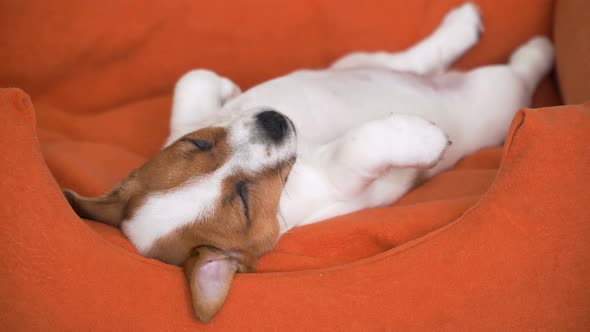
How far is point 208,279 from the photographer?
186cm

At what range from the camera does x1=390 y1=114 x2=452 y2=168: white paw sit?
7.13 feet

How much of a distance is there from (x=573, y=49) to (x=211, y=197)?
70.0 inches

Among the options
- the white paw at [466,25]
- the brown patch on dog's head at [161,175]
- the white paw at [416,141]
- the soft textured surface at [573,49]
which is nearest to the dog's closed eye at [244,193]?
the brown patch on dog's head at [161,175]

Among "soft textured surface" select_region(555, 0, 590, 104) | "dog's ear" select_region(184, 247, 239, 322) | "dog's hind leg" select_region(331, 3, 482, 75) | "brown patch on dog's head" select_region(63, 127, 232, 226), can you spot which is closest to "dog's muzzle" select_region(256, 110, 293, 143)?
"brown patch on dog's head" select_region(63, 127, 232, 226)

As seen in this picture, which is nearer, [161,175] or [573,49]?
[161,175]

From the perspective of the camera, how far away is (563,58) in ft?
9.07

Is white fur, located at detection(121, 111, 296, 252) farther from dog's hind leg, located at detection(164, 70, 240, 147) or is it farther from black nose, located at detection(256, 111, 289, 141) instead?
dog's hind leg, located at detection(164, 70, 240, 147)

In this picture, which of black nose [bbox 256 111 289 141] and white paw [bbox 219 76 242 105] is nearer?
black nose [bbox 256 111 289 141]

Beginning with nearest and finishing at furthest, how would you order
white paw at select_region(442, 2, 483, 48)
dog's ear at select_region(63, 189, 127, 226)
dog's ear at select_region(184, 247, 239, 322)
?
dog's ear at select_region(184, 247, 239, 322) < dog's ear at select_region(63, 189, 127, 226) < white paw at select_region(442, 2, 483, 48)

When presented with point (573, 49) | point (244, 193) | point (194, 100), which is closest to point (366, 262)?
point (244, 193)

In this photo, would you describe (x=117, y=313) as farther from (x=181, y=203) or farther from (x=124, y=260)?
(x=181, y=203)

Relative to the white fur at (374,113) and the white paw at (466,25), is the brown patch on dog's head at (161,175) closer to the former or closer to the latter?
the white fur at (374,113)

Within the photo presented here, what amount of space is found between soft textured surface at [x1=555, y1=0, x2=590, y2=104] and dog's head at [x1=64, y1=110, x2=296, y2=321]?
1294 mm

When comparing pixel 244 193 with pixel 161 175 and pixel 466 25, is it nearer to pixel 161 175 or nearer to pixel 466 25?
pixel 161 175
